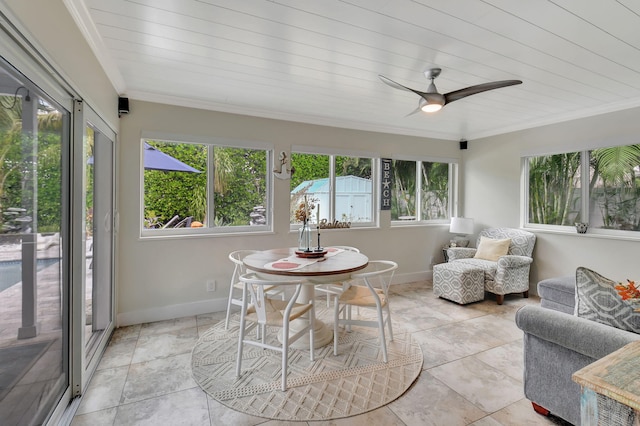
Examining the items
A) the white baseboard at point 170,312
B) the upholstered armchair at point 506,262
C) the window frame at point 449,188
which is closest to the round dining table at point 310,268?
the white baseboard at point 170,312

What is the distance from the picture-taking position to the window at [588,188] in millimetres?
3498

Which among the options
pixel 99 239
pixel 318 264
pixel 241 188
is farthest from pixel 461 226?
pixel 99 239

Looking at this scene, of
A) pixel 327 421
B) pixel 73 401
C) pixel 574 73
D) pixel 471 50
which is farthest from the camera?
pixel 574 73

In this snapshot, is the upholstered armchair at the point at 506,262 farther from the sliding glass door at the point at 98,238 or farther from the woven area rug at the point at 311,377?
the sliding glass door at the point at 98,238

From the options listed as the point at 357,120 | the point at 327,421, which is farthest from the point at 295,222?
the point at 327,421

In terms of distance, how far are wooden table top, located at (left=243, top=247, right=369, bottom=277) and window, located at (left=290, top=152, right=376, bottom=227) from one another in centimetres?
121

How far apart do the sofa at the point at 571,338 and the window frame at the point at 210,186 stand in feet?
9.39

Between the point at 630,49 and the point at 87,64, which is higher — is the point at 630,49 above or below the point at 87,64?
above

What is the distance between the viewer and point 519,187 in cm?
445

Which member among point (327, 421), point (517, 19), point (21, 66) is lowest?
point (327, 421)

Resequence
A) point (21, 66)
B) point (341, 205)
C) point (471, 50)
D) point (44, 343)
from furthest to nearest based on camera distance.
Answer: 1. point (341, 205)
2. point (471, 50)
3. point (44, 343)
4. point (21, 66)

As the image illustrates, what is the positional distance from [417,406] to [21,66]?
2.73 metres

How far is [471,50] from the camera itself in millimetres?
2207

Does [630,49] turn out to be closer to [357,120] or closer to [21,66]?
[357,120]
